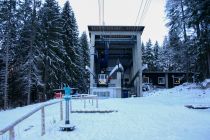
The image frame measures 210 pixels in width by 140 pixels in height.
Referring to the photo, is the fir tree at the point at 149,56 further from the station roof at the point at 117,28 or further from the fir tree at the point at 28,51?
the fir tree at the point at 28,51

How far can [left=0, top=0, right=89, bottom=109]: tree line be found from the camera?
30844 mm

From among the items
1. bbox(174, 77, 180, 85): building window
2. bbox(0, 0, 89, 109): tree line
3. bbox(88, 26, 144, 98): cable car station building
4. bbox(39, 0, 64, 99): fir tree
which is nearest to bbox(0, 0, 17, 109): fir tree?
bbox(0, 0, 89, 109): tree line

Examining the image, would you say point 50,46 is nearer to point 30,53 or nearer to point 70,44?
point 30,53

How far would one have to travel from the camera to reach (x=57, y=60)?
128 feet

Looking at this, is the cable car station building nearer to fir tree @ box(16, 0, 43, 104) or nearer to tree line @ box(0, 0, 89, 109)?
tree line @ box(0, 0, 89, 109)

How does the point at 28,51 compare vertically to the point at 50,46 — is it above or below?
below

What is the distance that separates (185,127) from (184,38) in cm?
3355

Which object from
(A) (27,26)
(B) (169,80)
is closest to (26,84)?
(A) (27,26)

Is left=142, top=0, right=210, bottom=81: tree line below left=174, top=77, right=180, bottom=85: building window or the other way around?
the other way around

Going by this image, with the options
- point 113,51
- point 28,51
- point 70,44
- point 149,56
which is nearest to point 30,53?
point 28,51

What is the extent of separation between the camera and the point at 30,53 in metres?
32.4

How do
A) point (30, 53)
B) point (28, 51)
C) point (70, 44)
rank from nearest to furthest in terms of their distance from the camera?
point (30, 53) → point (28, 51) → point (70, 44)

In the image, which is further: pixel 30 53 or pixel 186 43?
pixel 186 43

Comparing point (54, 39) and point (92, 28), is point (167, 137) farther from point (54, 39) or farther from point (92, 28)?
point (54, 39)
